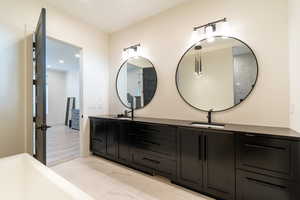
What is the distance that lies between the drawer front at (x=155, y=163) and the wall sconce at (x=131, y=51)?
211cm

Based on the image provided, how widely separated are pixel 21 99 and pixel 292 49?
12.4 feet

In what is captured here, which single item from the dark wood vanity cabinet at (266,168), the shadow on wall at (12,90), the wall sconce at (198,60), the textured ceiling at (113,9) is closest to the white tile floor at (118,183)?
Answer: the dark wood vanity cabinet at (266,168)

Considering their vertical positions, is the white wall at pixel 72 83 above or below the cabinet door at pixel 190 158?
Answer: above

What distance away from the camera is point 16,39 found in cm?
236

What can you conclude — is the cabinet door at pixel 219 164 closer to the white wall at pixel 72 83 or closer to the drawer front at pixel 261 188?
the drawer front at pixel 261 188

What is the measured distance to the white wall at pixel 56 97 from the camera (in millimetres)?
7488

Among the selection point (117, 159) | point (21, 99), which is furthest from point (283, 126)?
point (21, 99)

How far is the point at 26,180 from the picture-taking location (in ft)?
4.99

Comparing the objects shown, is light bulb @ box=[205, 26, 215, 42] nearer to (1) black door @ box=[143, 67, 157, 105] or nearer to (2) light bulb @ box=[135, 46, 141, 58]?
(1) black door @ box=[143, 67, 157, 105]

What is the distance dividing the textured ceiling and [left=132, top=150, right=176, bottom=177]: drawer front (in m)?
2.66

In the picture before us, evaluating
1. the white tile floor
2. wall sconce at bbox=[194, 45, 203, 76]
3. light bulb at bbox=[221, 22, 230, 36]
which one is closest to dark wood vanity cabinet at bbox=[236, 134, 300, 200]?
the white tile floor

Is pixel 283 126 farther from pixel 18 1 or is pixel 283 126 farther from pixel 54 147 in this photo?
pixel 54 147

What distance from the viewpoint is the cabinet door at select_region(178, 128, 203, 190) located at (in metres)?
2.02

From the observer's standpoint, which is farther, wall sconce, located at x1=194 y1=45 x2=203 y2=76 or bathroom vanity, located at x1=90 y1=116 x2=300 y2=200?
wall sconce, located at x1=194 y1=45 x2=203 y2=76
